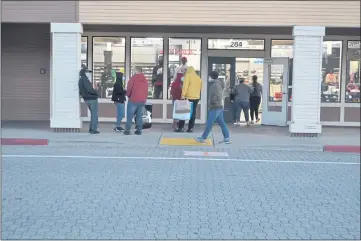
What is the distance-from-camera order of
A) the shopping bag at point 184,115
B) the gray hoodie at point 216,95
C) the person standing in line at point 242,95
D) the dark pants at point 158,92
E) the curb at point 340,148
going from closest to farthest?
the curb at point 340,148 → the gray hoodie at point 216,95 → the shopping bag at point 184,115 → the person standing in line at point 242,95 → the dark pants at point 158,92

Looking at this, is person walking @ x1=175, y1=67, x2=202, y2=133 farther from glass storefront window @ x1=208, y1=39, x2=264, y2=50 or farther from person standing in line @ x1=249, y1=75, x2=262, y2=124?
person standing in line @ x1=249, y1=75, x2=262, y2=124

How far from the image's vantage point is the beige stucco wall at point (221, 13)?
44.3 ft

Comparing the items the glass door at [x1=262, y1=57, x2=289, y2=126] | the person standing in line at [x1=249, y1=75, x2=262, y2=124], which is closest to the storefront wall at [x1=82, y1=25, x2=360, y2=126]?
the glass door at [x1=262, y1=57, x2=289, y2=126]

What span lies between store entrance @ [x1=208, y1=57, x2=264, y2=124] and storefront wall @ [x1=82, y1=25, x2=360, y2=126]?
17 centimetres

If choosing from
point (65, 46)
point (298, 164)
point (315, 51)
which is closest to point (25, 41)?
point (65, 46)

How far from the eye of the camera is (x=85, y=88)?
13594 mm

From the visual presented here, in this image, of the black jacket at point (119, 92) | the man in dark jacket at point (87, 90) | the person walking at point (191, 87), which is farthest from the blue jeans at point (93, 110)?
the person walking at point (191, 87)

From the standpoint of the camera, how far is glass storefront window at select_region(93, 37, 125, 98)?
55.0 feet

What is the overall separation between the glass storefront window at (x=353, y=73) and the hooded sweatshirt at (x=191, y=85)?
5228 mm

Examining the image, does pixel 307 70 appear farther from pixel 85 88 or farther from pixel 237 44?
pixel 85 88

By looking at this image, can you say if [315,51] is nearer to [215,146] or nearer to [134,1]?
[215,146]

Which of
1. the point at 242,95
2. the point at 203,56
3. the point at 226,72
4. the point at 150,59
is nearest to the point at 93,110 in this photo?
the point at 150,59

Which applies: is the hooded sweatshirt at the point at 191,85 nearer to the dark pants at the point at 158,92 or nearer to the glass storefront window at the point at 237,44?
the dark pants at the point at 158,92

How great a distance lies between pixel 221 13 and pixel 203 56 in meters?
3.06
